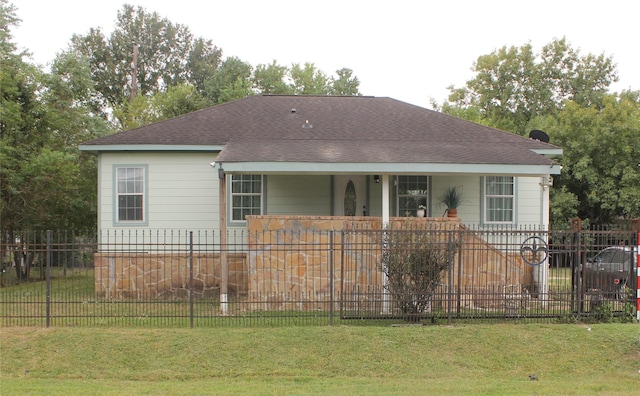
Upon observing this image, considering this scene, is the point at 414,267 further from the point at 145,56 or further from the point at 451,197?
the point at 145,56

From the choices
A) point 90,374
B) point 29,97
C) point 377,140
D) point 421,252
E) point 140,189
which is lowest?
point 90,374

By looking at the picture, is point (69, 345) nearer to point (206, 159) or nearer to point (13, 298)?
point (13, 298)

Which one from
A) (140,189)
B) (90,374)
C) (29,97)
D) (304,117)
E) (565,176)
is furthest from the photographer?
(565,176)

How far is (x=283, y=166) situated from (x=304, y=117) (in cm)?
558

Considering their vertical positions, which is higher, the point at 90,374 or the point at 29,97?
the point at 29,97

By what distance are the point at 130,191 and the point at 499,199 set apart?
10251 mm

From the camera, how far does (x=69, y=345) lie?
35.9 ft

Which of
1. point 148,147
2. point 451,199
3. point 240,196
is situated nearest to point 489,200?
point 451,199

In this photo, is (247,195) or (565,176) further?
(565,176)

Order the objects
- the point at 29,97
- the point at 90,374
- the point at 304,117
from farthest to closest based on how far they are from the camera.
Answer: the point at 29,97
the point at 304,117
the point at 90,374

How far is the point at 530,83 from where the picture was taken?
4338 cm

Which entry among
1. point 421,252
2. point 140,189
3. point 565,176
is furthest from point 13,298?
point 565,176

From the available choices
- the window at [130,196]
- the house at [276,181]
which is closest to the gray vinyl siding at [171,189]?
the house at [276,181]

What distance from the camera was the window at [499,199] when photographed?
59.0 ft
